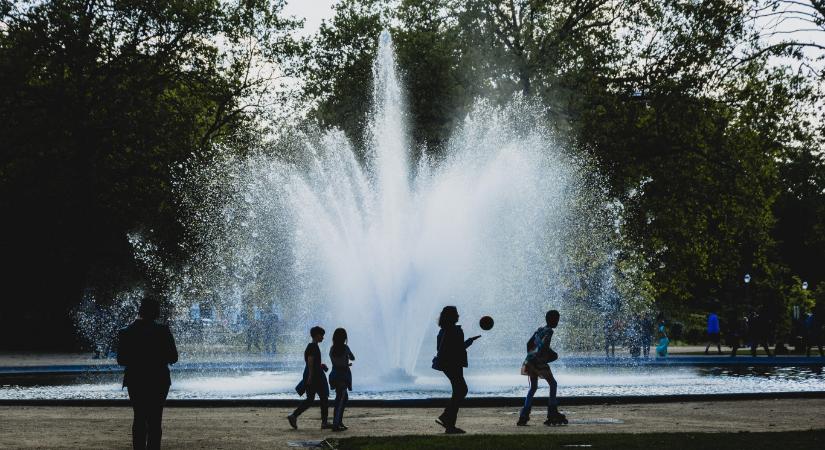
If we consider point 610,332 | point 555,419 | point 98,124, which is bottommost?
point 555,419

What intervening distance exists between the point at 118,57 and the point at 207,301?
11890 mm

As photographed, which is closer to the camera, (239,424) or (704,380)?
(239,424)

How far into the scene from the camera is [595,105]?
39.5m

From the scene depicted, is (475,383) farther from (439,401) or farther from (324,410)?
(324,410)

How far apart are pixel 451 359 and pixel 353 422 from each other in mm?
2373

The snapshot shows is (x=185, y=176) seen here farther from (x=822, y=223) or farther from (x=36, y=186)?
(x=822, y=223)

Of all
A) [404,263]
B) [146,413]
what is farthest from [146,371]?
[404,263]

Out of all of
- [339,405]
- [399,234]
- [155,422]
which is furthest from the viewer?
[399,234]

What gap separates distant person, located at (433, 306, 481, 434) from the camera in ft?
45.5

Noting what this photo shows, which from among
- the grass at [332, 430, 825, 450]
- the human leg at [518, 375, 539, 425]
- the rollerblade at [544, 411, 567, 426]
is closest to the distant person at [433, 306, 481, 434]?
the grass at [332, 430, 825, 450]

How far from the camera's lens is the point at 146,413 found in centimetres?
1099

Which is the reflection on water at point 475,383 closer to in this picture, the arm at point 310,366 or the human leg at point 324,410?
the human leg at point 324,410

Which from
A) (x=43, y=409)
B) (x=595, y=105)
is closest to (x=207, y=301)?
(x=595, y=105)

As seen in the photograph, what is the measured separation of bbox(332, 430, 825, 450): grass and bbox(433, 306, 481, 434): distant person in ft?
3.36
